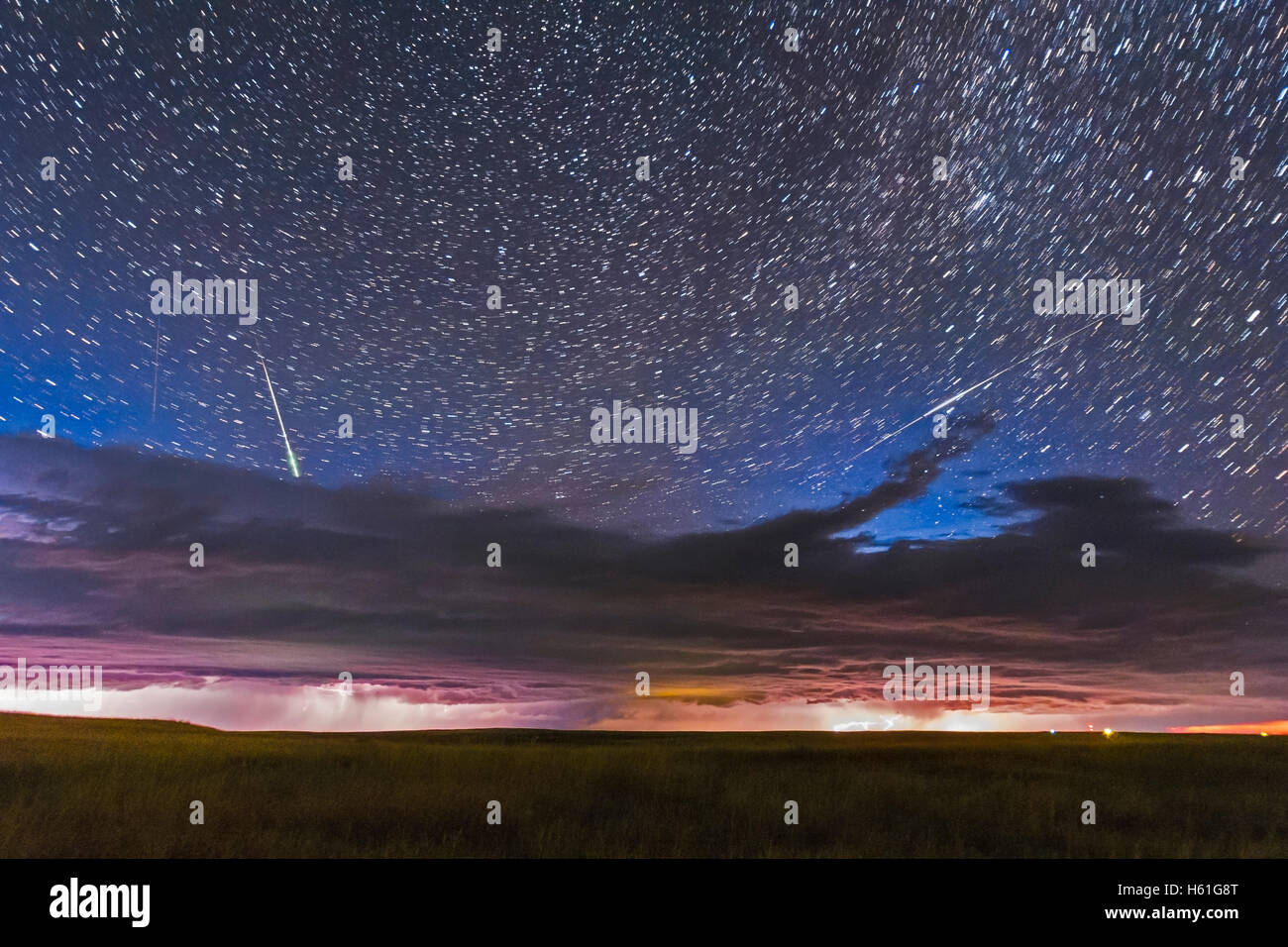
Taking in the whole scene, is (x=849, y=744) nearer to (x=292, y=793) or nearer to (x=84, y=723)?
(x=292, y=793)

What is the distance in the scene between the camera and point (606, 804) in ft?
53.8

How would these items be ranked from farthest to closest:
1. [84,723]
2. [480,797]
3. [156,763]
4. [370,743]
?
[84,723]
[370,743]
[156,763]
[480,797]

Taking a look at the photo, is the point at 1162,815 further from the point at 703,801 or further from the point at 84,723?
the point at 84,723

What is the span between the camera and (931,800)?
56.3ft

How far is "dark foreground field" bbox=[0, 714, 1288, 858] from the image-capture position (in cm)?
1342

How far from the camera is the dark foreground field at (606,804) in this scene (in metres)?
13.4

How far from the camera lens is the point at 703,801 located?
16.7 metres
